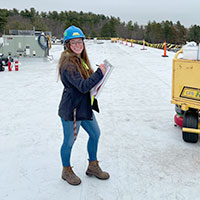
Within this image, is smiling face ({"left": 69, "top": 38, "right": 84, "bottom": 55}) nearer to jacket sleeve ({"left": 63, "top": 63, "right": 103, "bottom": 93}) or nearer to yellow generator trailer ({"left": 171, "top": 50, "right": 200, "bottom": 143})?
jacket sleeve ({"left": 63, "top": 63, "right": 103, "bottom": 93})

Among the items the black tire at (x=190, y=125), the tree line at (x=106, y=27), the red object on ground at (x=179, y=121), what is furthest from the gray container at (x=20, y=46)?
the tree line at (x=106, y=27)

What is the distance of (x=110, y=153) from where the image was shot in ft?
11.1

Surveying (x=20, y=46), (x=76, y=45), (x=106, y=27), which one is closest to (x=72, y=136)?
(x=76, y=45)

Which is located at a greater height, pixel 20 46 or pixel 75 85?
pixel 20 46

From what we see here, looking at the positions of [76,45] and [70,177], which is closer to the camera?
[76,45]

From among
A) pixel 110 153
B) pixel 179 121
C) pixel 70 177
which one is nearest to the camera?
pixel 70 177

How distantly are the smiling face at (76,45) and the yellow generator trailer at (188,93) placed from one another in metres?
1.83

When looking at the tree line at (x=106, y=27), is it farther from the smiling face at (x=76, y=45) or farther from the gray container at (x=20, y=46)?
the smiling face at (x=76, y=45)

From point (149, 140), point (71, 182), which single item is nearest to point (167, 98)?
point (149, 140)

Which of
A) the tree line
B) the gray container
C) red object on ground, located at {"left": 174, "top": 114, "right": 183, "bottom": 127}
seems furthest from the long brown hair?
the tree line

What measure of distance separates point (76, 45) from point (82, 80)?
37cm

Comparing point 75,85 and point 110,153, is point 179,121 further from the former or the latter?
point 75,85

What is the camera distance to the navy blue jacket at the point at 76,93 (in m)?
2.23

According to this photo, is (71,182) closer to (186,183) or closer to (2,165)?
(2,165)
